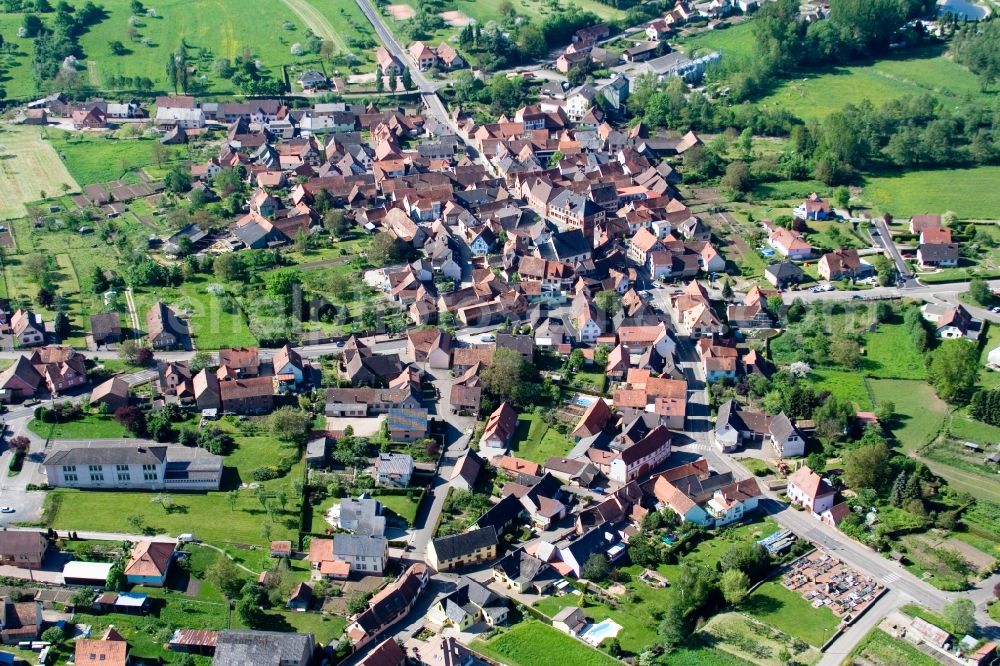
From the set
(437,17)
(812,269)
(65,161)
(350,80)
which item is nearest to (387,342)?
(812,269)

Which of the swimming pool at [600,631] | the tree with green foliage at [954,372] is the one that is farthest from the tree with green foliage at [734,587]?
the tree with green foliage at [954,372]

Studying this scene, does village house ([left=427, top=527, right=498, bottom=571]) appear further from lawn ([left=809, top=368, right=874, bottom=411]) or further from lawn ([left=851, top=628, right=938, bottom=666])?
lawn ([left=809, top=368, right=874, bottom=411])

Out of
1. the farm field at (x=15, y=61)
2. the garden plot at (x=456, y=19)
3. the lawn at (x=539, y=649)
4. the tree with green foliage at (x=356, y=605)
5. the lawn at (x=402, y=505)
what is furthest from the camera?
the garden plot at (x=456, y=19)

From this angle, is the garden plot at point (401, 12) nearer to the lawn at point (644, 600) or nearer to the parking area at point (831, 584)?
the lawn at point (644, 600)

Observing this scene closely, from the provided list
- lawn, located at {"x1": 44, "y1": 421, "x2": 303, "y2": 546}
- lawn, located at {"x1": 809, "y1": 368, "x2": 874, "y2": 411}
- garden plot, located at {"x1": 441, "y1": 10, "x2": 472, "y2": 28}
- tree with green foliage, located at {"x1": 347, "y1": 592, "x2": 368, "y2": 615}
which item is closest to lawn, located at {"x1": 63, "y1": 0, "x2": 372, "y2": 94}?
garden plot, located at {"x1": 441, "y1": 10, "x2": 472, "y2": 28}

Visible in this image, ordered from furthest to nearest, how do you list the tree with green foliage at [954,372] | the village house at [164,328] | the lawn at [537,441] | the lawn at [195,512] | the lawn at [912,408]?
the village house at [164,328]
the tree with green foliage at [954,372]
the lawn at [912,408]
the lawn at [537,441]
the lawn at [195,512]
